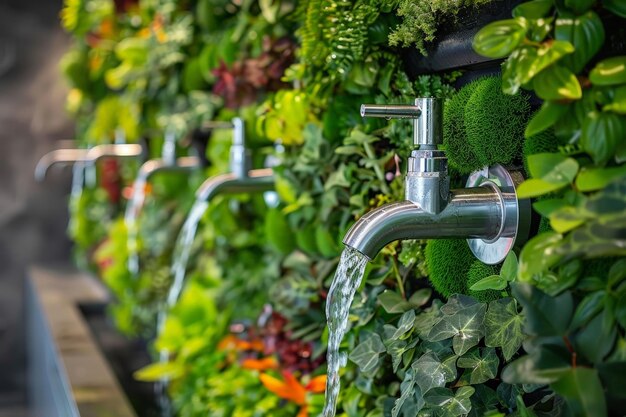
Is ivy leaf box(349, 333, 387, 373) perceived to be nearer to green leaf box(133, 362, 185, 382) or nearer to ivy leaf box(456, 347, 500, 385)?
ivy leaf box(456, 347, 500, 385)

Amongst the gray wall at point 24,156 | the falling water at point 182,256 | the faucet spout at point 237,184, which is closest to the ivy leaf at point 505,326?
the faucet spout at point 237,184

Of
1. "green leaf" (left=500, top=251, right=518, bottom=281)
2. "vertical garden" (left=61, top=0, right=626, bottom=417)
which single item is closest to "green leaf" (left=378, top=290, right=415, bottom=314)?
"vertical garden" (left=61, top=0, right=626, bottom=417)

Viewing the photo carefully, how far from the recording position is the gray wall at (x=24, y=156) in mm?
4156

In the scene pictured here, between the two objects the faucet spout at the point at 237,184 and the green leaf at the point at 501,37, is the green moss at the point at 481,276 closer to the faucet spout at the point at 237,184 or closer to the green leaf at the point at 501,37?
the green leaf at the point at 501,37

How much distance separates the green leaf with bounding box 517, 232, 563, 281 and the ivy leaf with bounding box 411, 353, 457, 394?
0.25 meters

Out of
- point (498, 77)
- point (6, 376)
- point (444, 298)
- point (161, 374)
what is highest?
point (498, 77)

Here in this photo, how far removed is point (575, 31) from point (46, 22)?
3.90m

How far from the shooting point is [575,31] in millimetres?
728

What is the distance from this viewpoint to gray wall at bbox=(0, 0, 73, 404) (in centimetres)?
416

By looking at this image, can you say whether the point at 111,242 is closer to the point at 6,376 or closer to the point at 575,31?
the point at 6,376

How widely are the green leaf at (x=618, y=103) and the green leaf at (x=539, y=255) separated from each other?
0.40ft

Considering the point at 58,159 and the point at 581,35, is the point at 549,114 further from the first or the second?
the point at 58,159

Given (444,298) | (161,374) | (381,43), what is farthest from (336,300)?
(161,374)

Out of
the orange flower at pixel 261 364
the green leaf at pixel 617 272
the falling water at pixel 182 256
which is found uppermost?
the green leaf at pixel 617 272
